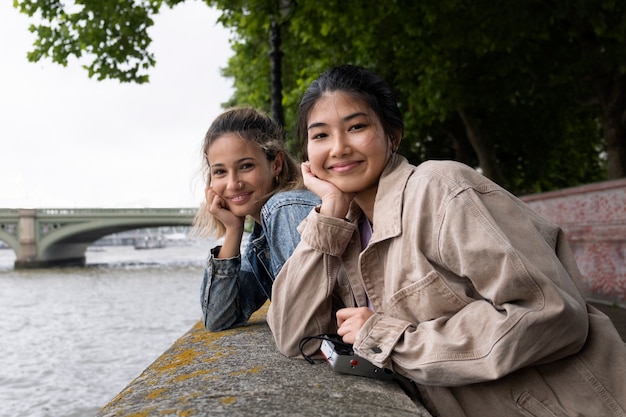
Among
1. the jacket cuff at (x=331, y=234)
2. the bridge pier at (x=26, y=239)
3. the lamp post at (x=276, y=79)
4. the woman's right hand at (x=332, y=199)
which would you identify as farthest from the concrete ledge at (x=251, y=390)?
the bridge pier at (x=26, y=239)

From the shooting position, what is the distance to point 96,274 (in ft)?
122

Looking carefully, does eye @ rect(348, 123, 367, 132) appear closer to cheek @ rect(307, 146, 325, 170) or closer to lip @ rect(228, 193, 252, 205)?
cheek @ rect(307, 146, 325, 170)

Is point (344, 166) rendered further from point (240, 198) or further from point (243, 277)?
point (243, 277)

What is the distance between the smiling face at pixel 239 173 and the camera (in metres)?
2.93

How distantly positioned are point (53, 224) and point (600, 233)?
43.9 meters

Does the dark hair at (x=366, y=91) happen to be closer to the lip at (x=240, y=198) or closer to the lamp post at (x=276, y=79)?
the lip at (x=240, y=198)

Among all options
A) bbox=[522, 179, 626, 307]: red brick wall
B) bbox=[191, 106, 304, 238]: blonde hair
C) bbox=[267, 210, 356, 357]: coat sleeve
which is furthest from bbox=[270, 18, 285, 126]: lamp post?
bbox=[267, 210, 356, 357]: coat sleeve

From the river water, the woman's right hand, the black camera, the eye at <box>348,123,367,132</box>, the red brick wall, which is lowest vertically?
the river water

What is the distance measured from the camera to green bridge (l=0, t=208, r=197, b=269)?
44.2 m

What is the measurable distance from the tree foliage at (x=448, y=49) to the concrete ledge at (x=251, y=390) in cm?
615

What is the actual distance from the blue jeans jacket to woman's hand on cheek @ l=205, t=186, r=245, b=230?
0.12 m

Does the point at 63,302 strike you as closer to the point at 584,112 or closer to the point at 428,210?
the point at 584,112

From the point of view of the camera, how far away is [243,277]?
121 inches

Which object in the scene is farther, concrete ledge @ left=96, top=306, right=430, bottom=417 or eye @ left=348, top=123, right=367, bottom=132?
eye @ left=348, top=123, right=367, bottom=132
